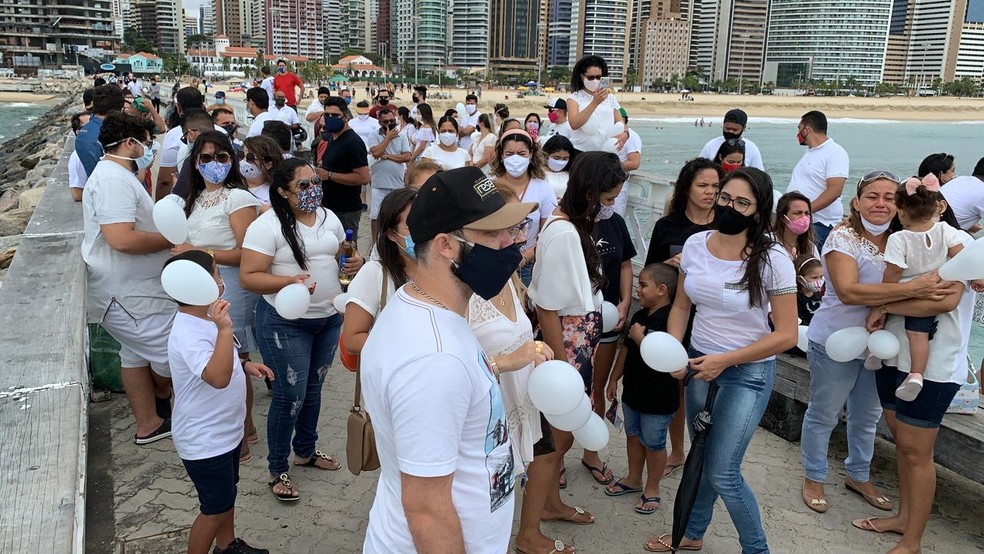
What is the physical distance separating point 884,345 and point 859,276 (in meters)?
0.43

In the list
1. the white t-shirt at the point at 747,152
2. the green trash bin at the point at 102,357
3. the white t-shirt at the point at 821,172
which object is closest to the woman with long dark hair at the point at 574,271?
the white t-shirt at the point at 747,152

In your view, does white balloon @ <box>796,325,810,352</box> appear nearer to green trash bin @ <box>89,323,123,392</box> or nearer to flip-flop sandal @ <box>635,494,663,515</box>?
flip-flop sandal @ <box>635,494,663,515</box>

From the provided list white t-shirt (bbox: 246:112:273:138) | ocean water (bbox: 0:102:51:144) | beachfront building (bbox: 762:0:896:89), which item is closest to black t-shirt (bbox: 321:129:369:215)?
white t-shirt (bbox: 246:112:273:138)

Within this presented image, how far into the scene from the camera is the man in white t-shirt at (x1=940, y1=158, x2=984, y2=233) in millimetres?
5793

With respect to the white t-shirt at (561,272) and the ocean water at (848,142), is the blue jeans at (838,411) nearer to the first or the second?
the white t-shirt at (561,272)

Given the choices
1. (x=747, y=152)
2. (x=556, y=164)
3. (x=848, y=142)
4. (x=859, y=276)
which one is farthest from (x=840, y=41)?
(x=859, y=276)

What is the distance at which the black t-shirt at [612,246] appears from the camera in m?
4.25

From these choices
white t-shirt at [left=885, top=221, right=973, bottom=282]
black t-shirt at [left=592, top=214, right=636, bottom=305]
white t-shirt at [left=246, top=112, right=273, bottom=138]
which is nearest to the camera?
white t-shirt at [left=885, top=221, right=973, bottom=282]

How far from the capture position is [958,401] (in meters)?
4.19

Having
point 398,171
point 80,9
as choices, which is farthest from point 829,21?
point 398,171

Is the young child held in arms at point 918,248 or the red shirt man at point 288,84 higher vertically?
the red shirt man at point 288,84

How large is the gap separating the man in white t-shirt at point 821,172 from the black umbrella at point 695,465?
3712 mm

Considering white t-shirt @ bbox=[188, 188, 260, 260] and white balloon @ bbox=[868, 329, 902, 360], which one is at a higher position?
white t-shirt @ bbox=[188, 188, 260, 260]

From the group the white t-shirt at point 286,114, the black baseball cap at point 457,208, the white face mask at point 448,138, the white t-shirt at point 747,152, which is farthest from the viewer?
the white t-shirt at point 286,114
